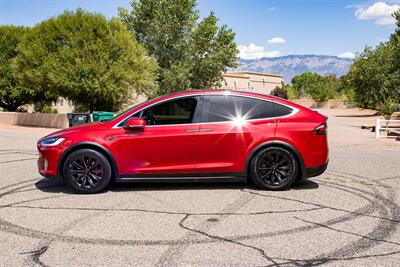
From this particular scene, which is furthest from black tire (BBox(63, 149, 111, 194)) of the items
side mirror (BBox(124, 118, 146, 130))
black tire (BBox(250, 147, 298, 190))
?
black tire (BBox(250, 147, 298, 190))

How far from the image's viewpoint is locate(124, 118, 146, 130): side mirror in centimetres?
634

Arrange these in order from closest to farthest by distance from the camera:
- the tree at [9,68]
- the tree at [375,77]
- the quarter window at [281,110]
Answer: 1. the quarter window at [281,110]
2. the tree at [9,68]
3. the tree at [375,77]

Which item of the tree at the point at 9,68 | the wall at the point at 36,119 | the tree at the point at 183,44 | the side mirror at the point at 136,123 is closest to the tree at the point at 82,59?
the wall at the point at 36,119

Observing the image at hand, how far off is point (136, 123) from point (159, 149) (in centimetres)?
54

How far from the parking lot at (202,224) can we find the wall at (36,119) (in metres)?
17.8

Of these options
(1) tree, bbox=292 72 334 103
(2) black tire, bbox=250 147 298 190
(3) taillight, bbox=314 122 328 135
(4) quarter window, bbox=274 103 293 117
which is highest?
(1) tree, bbox=292 72 334 103

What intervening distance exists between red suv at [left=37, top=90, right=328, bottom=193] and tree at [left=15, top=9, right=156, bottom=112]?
641 inches

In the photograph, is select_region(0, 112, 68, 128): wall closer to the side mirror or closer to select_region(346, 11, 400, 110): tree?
the side mirror

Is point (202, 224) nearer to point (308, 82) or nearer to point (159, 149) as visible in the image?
point (159, 149)

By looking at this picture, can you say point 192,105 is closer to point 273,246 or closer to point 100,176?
point 100,176

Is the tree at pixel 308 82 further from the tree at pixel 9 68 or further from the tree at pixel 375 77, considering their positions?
the tree at pixel 9 68

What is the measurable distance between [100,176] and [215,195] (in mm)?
1832

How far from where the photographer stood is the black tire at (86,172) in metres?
6.38

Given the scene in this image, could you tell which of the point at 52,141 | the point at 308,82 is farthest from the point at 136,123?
the point at 308,82
